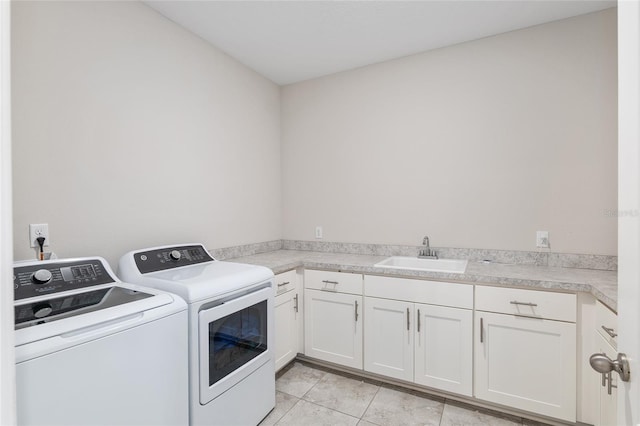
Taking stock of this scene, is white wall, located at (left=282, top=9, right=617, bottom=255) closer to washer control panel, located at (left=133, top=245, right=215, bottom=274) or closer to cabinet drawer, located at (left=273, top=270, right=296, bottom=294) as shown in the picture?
cabinet drawer, located at (left=273, top=270, right=296, bottom=294)

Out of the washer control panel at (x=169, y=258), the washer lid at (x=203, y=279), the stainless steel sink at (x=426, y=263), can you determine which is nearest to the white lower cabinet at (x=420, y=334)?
the stainless steel sink at (x=426, y=263)

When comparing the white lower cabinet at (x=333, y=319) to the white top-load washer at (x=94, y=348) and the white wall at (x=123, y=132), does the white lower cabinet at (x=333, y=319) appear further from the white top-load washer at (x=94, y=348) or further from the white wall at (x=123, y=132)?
the white top-load washer at (x=94, y=348)

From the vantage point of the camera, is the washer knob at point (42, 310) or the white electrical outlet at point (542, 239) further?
the white electrical outlet at point (542, 239)

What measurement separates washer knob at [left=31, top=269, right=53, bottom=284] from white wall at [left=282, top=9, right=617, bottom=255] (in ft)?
6.64

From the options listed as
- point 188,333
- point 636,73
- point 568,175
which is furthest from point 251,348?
point 568,175

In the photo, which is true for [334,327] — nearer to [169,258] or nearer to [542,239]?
[169,258]

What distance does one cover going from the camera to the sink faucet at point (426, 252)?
97.4 inches

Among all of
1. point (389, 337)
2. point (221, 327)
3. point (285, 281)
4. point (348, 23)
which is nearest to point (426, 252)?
point (389, 337)

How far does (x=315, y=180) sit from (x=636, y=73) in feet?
8.41

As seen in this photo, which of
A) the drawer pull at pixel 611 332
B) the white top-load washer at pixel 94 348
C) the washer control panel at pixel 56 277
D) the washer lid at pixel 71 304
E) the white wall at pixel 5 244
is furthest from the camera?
the drawer pull at pixel 611 332

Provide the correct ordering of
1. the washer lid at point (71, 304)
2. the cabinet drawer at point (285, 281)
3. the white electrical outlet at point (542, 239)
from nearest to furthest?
the washer lid at point (71, 304) → the white electrical outlet at point (542, 239) → the cabinet drawer at point (285, 281)

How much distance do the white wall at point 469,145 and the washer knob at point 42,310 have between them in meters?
2.11

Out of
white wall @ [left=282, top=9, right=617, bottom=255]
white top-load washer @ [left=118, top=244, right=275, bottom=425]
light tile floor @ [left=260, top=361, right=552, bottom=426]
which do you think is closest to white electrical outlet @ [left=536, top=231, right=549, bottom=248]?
white wall @ [left=282, top=9, right=617, bottom=255]

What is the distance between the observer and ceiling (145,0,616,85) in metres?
1.94
